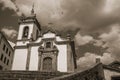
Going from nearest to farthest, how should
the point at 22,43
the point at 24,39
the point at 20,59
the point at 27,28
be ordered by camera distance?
the point at 20,59, the point at 22,43, the point at 24,39, the point at 27,28

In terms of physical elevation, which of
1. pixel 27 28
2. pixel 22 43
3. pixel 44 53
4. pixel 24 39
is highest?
pixel 27 28

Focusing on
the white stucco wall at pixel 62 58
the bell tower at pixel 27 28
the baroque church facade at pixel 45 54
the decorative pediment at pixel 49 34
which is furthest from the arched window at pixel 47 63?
the bell tower at pixel 27 28

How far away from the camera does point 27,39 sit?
2402cm

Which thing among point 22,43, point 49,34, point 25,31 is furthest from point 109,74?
point 25,31

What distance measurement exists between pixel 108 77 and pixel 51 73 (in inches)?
146

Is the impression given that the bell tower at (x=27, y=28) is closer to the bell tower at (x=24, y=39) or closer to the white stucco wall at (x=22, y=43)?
the bell tower at (x=24, y=39)

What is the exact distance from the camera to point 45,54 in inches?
833

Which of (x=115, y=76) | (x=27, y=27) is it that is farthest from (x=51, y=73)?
(x=27, y=27)

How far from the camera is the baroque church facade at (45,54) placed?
1975 cm

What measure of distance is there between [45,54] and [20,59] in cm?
406

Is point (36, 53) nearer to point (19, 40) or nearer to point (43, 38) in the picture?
point (43, 38)

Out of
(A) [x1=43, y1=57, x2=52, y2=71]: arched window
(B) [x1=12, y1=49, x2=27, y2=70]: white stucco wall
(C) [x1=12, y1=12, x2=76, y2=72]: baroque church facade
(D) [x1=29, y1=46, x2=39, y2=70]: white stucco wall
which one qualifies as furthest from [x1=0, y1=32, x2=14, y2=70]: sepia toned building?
(A) [x1=43, y1=57, x2=52, y2=71]: arched window

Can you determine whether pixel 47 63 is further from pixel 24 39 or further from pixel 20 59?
pixel 24 39

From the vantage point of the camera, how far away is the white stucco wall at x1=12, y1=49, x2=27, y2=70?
20775 millimetres
